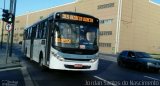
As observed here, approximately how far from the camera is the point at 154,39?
91375mm

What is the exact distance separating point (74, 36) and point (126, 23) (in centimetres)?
6693

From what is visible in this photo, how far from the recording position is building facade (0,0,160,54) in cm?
7762

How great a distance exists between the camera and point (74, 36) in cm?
1360

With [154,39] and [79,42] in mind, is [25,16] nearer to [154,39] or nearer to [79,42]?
[154,39]

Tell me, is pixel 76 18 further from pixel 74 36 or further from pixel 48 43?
pixel 48 43

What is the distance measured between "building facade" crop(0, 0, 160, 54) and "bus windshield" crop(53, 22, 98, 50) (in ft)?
206

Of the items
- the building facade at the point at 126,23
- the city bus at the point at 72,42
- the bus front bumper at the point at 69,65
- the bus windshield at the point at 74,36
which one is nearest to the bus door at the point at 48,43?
the city bus at the point at 72,42

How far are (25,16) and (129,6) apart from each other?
2973 inches

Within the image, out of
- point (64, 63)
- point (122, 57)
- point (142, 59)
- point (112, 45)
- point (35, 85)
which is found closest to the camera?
point (35, 85)

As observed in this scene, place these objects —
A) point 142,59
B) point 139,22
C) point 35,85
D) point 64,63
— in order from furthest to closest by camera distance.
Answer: point 139,22 < point 142,59 < point 64,63 < point 35,85

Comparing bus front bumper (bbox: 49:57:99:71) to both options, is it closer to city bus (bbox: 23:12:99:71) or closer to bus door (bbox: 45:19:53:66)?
city bus (bbox: 23:12:99:71)

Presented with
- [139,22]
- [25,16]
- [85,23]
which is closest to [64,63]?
[85,23]

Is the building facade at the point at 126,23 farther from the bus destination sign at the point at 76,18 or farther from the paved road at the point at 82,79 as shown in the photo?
the bus destination sign at the point at 76,18

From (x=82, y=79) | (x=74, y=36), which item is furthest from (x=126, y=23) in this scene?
(x=74, y=36)
